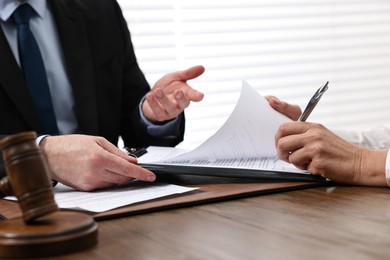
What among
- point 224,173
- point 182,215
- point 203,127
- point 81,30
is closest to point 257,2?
point 203,127

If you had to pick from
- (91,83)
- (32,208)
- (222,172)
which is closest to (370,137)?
(222,172)

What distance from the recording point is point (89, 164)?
4.16ft

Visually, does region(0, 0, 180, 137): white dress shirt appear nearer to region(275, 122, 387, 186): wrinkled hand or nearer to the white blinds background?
region(275, 122, 387, 186): wrinkled hand

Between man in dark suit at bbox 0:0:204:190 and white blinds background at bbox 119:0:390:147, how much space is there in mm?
585

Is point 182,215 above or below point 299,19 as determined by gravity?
below

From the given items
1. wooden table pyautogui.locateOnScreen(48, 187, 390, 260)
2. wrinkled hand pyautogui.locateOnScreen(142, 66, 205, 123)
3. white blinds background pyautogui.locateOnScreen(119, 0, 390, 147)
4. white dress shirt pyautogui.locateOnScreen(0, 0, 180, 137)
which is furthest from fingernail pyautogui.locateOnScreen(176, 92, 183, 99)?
white blinds background pyautogui.locateOnScreen(119, 0, 390, 147)

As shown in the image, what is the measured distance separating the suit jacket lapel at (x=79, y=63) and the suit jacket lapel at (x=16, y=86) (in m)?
0.18

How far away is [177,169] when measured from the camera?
1.31 m

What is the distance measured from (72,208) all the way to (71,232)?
0.26m

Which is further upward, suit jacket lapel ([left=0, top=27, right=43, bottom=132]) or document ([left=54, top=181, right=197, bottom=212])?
suit jacket lapel ([left=0, top=27, right=43, bottom=132])

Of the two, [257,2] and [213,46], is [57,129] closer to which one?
[213,46]

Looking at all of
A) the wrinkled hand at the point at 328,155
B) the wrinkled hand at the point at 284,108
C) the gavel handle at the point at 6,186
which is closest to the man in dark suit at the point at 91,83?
the wrinkled hand at the point at 284,108

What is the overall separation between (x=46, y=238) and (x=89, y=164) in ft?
1.40

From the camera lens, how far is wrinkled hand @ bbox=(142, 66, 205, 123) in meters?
1.73
